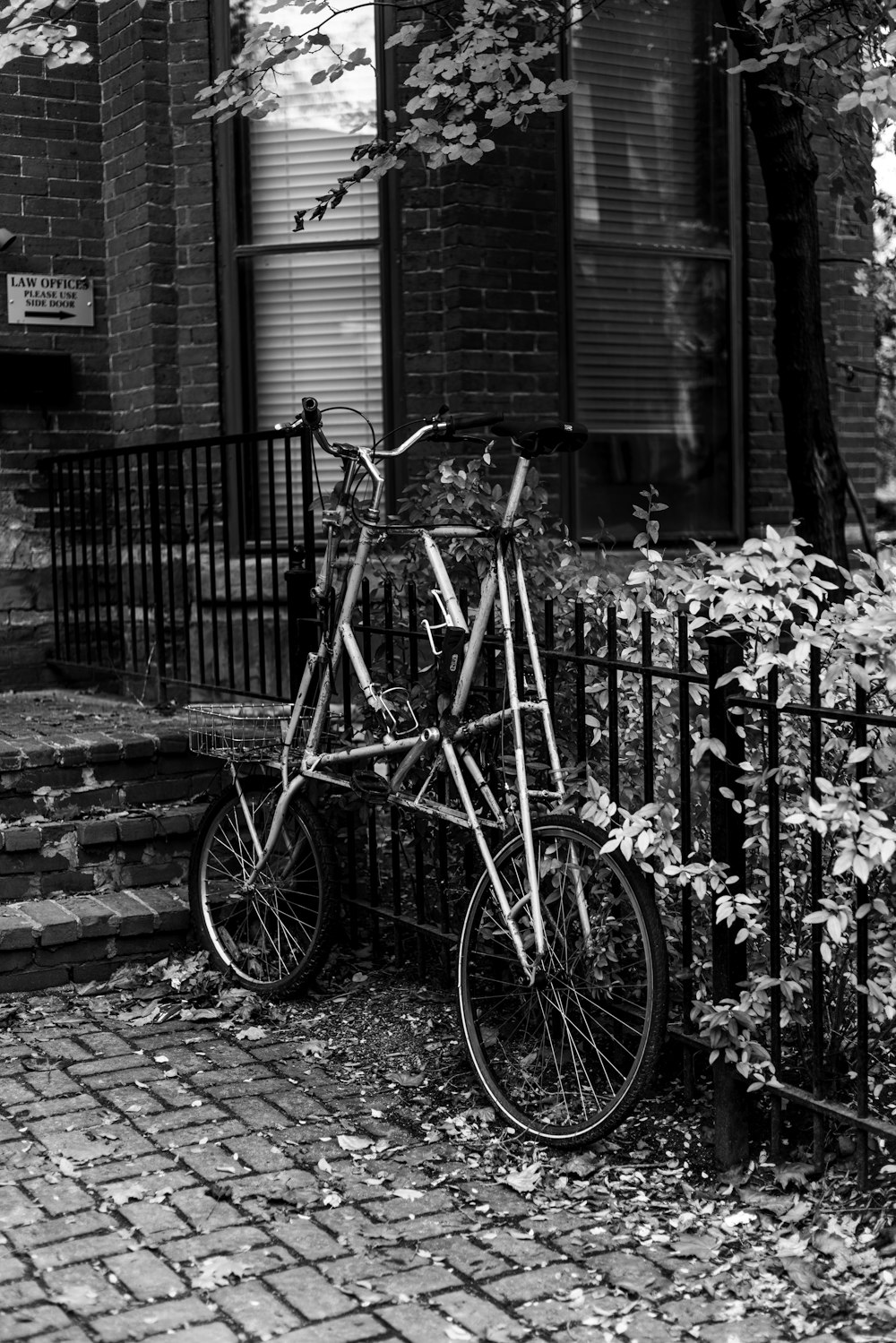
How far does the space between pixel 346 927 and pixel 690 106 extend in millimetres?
4386

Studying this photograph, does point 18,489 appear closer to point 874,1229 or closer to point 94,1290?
point 94,1290

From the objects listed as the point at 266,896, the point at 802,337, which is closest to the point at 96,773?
the point at 266,896

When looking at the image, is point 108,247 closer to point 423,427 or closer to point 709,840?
point 423,427

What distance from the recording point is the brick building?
21.8ft

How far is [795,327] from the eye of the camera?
5965 millimetres

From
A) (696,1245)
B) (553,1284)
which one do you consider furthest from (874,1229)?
(553,1284)

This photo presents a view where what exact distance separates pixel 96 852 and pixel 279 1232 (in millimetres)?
2395

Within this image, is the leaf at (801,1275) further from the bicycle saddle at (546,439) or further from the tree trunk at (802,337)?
the tree trunk at (802,337)

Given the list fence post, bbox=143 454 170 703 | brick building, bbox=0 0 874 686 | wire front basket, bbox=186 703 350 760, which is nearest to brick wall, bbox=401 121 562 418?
brick building, bbox=0 0 874 686

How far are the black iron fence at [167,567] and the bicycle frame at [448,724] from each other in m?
1.47

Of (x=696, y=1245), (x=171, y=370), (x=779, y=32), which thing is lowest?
(x=696, y=1245)

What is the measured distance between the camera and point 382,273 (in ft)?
22.1

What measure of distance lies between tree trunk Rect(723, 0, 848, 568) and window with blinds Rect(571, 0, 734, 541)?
1.11 m

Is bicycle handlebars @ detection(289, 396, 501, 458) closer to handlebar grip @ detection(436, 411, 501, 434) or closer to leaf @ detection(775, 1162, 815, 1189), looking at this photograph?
handlebar grip @ detection(436, 411, 501, 434)
